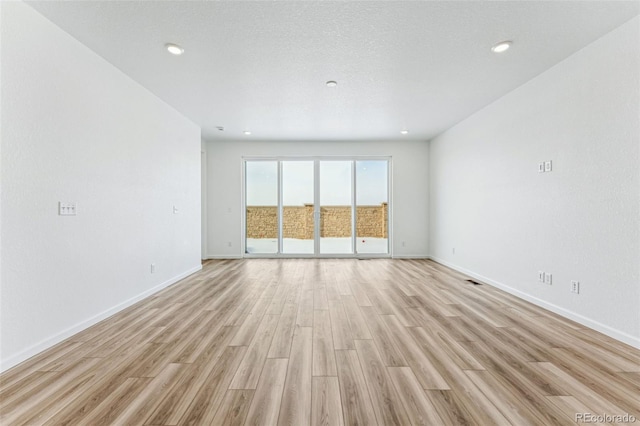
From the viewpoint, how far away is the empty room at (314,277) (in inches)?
65.2

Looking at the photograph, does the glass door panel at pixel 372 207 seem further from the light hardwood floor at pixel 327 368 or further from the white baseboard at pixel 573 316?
the light hardwood floor at pixel 327 368

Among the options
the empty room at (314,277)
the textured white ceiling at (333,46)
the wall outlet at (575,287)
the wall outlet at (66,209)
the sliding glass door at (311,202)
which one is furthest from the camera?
the sliding glass door at (311,202)

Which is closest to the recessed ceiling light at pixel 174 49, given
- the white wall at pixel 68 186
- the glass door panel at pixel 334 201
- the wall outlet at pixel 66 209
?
the white wall at pixel 68 186

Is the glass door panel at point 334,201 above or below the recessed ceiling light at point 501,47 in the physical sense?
below

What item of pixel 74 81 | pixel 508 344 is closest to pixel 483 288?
pixel 508 344

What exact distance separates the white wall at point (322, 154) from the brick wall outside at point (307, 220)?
13.1 inches

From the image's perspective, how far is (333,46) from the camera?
8.38 ft

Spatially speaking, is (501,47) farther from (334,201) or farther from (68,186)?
(334,201)

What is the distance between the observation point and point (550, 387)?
167cm

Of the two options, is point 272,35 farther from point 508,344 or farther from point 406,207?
point 406,207

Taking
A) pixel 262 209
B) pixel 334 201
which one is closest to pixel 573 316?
pixel 334 201

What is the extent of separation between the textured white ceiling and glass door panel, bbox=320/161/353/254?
232 cm

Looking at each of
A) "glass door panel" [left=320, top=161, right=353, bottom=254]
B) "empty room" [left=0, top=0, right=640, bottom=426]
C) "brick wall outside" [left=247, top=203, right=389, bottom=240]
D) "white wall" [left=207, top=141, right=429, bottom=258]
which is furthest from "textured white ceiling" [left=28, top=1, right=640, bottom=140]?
"brick wall outside" [left=247, top=203, right=389, bottom=240]

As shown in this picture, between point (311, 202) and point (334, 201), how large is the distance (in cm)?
53
